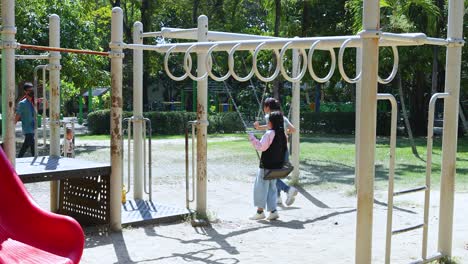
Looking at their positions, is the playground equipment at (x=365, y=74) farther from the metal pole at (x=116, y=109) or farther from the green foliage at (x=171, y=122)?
the green foliage at (x=171, y=122)

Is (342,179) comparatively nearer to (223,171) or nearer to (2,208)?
(223,171)

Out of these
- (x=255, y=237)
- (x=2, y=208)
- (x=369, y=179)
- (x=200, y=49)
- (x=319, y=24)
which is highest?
(x=319, y=24)

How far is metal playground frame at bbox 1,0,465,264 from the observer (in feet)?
14.6

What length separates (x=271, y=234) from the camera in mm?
7332

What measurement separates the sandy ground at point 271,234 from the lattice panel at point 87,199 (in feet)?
0.96

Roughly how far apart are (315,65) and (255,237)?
60.7ft

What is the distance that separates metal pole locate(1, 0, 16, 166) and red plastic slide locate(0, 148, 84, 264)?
2.00ft

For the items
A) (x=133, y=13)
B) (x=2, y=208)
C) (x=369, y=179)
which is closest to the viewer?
(x=369, y=179)

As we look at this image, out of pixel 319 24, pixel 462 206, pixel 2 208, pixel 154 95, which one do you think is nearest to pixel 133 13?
pixel 319 24

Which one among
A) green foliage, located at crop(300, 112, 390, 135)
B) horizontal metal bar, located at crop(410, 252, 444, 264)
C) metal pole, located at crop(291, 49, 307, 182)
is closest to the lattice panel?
horizontal metal bar, located at crop(410, 252, 444, 264)

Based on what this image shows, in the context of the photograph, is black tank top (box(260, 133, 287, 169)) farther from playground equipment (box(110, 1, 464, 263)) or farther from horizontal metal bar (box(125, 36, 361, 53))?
horizontal metal bar (box(125, 36, 361, 53))

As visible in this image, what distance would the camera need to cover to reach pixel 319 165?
14.3 m

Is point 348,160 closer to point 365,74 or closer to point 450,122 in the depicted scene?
point 450,122

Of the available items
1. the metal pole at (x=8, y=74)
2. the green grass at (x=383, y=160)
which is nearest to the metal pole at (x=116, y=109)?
the metal pole at (x=8, y=74)
